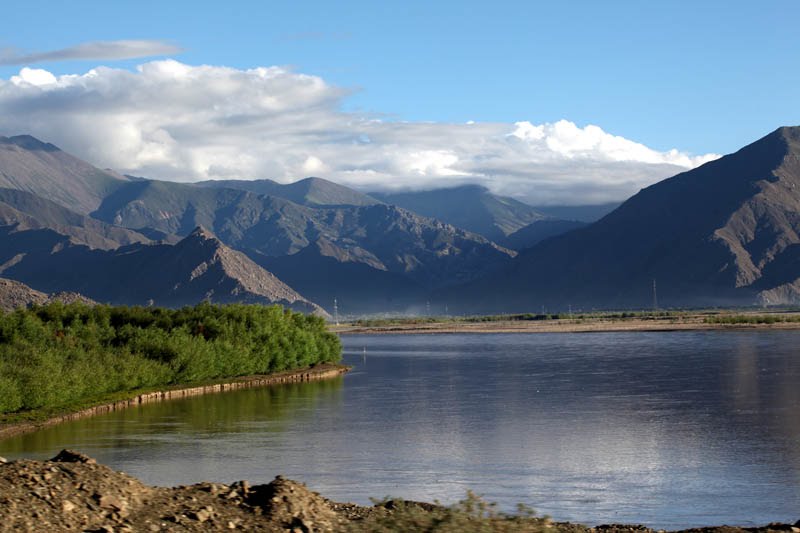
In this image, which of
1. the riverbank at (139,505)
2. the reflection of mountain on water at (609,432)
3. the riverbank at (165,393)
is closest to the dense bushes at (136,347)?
the riverbank at (165,393)

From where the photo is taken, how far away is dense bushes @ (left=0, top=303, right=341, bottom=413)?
7356 centimetres

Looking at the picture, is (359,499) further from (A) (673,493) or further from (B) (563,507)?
(A) (673,493)

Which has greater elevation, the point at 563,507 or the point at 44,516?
the point at 44,516

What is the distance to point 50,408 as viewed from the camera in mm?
71062

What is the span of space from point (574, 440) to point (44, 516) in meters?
37.3

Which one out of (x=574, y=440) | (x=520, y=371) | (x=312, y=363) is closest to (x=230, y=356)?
(x=312, y=363)

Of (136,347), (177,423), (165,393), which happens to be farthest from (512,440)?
(136,347)

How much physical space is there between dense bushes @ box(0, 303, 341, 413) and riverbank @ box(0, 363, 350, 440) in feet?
4.85

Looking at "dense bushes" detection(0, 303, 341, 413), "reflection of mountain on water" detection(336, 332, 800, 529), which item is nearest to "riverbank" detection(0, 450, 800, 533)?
"reflection of mountain on water" detection(336, 332, 800, 529)

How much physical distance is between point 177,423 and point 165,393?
21.1 m

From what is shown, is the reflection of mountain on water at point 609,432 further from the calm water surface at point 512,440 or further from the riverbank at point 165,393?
the riverbank at point 165,393

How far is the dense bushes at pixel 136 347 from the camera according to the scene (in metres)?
73.6

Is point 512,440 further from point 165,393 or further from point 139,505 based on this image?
point 165,393

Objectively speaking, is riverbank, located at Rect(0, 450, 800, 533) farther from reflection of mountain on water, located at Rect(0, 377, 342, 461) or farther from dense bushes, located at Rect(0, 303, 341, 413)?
dense bushes, located at Rect(0, 303, 341, 413)
